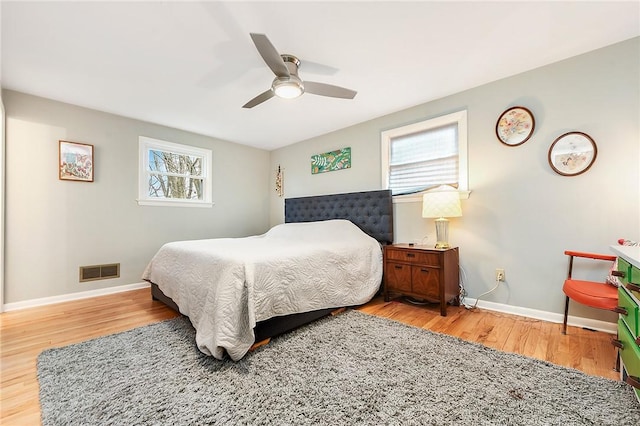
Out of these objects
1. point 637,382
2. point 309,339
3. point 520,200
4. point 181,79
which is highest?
point 181,79

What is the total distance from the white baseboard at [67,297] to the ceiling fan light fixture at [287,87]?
3.24m

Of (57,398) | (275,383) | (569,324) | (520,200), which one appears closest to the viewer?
(57,398)

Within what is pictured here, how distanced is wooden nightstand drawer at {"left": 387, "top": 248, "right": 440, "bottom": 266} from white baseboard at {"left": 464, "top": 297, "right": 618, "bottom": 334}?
0.71m

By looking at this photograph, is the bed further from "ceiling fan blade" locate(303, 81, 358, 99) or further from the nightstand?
"ceiling fan blade" locate(303, 81, 358, 99)

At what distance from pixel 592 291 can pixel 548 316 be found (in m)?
0.66

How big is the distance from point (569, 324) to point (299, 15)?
3.31 m

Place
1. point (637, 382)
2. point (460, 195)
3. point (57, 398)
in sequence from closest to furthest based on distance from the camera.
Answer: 1. point (637, 382)
2. point (57, 398)
3. point (460, 195)

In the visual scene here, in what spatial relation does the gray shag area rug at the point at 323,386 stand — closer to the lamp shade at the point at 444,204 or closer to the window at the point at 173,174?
the lamp shade at the point at 444,204

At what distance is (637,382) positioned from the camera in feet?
3.73

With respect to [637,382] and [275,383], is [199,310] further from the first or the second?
[637,382]

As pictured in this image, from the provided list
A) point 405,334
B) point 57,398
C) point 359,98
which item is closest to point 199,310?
point 57,398

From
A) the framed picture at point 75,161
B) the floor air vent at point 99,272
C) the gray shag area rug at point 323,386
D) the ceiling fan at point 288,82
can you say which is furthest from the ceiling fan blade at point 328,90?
the floor air vent at point 99,272

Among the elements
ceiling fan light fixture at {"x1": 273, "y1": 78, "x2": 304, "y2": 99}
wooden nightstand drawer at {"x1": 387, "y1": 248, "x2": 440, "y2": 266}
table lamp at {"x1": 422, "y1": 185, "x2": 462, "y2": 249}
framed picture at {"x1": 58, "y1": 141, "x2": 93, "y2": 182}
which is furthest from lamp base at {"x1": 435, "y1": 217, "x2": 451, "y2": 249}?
framed picture at {"x1": 58, "y1": 141, "x2": 93, "y2": 182}

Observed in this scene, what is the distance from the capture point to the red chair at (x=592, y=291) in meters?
1.73
